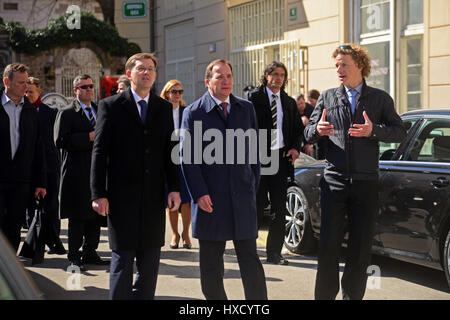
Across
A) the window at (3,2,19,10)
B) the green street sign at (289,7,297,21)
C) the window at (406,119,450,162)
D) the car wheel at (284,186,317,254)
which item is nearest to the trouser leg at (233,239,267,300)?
the window at (406,119,450,162)

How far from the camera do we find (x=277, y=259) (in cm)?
759

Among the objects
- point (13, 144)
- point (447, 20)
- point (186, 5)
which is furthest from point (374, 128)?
point (186, 5)

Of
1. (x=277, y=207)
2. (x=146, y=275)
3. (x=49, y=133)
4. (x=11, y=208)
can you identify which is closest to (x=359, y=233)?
(x=146, y=275)

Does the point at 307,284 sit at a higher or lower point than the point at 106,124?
lower

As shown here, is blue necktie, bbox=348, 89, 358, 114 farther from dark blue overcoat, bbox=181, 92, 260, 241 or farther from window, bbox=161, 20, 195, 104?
window, bbox=161, 20, 195, 104

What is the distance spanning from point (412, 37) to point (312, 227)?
21.2 ft

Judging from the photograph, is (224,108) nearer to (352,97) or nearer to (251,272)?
(352,97)

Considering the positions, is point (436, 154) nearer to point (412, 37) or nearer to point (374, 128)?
point (374, 128)

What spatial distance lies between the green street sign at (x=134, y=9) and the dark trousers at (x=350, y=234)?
45.2 ft

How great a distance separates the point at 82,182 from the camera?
24.3ft

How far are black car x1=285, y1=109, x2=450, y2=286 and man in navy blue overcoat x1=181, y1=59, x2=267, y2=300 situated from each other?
188 cm

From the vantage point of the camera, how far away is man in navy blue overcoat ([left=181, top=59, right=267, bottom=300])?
16.1 ft

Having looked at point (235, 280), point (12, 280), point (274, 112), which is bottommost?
point (235, 280)

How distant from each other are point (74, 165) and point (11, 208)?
3.53 feet
